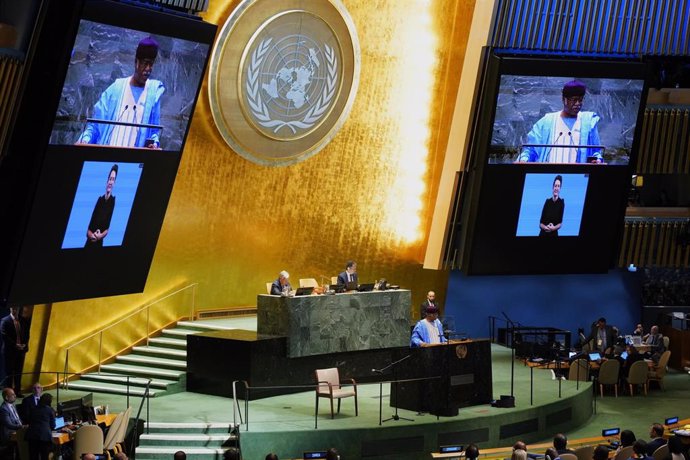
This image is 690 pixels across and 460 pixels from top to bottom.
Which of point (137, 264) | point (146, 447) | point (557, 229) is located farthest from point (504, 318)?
point (146, 447)

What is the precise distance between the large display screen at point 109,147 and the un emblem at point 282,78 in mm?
2846

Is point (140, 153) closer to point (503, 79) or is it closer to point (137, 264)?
point (137, 264)

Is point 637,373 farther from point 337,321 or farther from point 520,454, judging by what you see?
point 520,454

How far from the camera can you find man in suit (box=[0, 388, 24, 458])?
43.8ft

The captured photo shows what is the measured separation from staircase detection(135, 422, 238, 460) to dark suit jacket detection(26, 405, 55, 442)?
1254 millimetres

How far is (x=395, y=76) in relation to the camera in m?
20.0

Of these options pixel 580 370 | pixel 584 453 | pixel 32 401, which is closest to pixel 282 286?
pixel 32 401

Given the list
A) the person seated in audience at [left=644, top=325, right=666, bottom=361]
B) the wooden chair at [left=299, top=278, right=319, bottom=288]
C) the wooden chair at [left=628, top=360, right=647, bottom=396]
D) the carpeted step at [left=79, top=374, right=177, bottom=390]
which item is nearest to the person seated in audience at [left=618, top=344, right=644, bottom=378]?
the wooden chair at [left=628, top=360, right=647, bottom=396]

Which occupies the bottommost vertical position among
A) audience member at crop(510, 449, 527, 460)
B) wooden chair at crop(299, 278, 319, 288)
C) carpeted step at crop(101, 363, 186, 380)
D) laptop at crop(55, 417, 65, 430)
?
laptop at crop(55, 417, 65, 430)

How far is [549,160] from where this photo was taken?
18.9 meters

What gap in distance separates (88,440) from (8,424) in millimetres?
1204

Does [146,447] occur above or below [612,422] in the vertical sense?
below

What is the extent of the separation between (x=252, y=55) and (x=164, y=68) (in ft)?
12.0

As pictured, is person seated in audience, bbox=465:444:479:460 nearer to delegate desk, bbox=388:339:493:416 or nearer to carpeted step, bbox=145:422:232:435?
delegate desk, bbox=388:339:493:416
